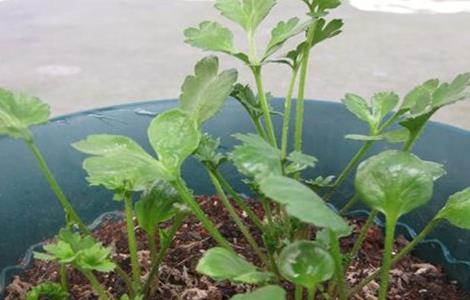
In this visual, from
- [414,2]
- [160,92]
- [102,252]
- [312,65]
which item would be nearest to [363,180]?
[102,252]

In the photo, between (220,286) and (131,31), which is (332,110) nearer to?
(220,286)

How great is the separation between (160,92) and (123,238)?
1437 mm

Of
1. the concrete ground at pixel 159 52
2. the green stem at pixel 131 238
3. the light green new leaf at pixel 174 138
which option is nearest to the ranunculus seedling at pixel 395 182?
the light green new leaf at pixel 174 138

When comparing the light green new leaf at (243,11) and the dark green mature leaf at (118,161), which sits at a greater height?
the light green new leaf at (243,11)

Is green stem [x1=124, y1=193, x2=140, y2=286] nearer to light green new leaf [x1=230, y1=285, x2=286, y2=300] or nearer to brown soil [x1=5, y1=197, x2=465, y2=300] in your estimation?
brown soil [x1=5, y1=197, x2=465, y2=300]

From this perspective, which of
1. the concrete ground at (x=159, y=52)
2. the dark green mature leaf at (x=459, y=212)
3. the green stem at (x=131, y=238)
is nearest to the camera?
the dark green mature leaf at (x=459, y=212)

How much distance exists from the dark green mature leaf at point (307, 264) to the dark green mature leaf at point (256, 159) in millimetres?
52

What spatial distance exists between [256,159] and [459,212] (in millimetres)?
156

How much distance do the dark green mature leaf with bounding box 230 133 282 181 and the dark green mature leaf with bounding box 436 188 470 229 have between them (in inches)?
5.2

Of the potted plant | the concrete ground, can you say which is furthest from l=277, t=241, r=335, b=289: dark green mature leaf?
the concrete ground

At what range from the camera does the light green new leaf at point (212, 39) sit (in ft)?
1.76

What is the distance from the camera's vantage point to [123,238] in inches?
28.0

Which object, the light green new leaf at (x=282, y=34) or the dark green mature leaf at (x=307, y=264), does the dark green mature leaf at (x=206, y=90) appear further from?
the dark green mature leaf at (x=307, y=264)

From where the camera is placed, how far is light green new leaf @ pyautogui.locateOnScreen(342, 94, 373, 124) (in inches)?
22.9
